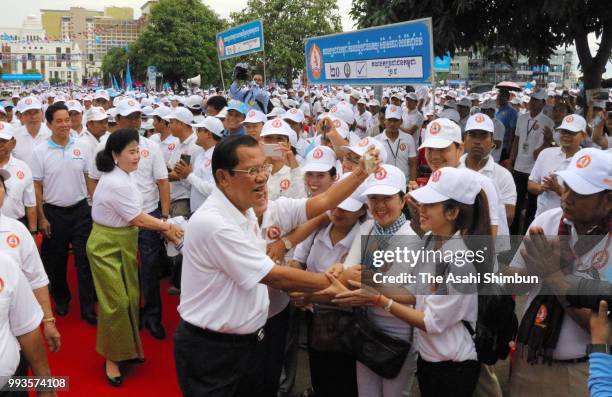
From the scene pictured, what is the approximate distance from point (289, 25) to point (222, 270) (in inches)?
870

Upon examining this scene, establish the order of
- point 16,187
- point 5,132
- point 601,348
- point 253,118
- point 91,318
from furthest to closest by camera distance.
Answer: point 253,118
point 91,318
point 16,187
point 5,132
point 601,348

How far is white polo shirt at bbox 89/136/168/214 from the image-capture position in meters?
5.10

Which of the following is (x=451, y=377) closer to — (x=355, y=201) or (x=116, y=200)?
(x=355, y=201)

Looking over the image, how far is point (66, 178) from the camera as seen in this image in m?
5.43

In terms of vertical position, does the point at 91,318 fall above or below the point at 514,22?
below

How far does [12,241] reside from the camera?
2812 millimetres

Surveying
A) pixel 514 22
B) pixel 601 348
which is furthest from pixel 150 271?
pixel 514 22

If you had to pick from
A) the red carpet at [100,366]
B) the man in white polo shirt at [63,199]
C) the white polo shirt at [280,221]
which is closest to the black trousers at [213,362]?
the white polo shirt at [280,221]

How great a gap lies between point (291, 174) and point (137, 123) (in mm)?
2376

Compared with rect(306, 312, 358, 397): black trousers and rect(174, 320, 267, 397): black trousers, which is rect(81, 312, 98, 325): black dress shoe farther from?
rect(174, 320, 267, 397): black trousers

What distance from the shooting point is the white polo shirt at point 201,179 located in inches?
191

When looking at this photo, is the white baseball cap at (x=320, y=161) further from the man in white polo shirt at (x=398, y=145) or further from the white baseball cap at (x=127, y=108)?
the man in white polo shirt at (x=398, y=145)

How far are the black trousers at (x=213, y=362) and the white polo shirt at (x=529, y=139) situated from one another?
5.69 m

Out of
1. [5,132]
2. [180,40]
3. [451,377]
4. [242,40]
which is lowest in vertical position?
[451,377]
